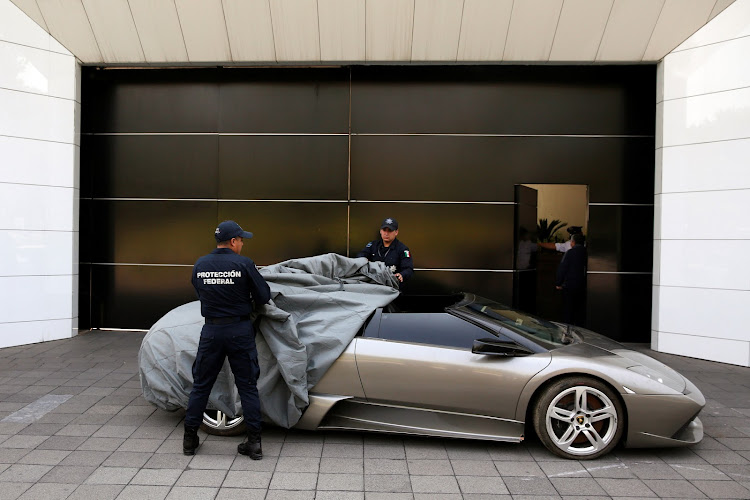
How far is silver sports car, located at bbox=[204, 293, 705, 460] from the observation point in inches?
162

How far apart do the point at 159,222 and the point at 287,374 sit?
5.93m

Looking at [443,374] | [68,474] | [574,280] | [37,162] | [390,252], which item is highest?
[37,162]

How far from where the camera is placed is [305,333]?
14.7 feet

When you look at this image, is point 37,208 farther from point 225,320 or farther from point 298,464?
point 298,464

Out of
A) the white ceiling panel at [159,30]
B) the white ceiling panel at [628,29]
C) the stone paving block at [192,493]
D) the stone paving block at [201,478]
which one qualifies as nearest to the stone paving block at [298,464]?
the stone paving block at [201,478]

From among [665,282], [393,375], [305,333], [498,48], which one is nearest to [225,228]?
[305,333]

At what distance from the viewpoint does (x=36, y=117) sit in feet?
27.2

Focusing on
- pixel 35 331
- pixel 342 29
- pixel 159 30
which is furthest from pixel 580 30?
pixel 35 331

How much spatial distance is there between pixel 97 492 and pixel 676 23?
8963 millimetres

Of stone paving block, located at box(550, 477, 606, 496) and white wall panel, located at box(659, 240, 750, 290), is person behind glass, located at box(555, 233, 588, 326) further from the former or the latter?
stone paving block, located at box(550, 477, 606, 496)

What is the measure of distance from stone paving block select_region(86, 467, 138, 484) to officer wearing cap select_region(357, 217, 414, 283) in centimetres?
371

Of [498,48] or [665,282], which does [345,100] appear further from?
[665,282]

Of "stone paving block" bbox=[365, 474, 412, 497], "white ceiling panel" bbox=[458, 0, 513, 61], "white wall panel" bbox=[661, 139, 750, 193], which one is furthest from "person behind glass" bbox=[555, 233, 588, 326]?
"stone paving block" bbox=[365, 474, 412, 497]

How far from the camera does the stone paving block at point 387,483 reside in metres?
3.68
